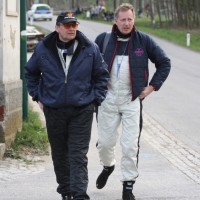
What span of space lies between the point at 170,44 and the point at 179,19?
16.7 m

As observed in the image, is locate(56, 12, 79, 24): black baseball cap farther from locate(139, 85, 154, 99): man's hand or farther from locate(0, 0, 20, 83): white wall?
locate(0, 0, 20, 83): white wall

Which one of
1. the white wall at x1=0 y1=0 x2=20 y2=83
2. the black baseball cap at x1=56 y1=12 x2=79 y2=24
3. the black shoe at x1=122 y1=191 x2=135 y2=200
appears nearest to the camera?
the black baseball cap at x1=56 y1=12 x2=79 y2=24

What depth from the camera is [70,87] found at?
625cm

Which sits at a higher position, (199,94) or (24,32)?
(24,32)

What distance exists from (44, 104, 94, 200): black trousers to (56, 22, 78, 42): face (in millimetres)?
652

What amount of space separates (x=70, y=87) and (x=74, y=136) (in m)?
0.46

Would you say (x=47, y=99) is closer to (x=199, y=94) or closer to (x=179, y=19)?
(x=199, y=94)

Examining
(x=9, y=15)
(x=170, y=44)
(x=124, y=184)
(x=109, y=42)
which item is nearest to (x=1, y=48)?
(x=9, y=15)

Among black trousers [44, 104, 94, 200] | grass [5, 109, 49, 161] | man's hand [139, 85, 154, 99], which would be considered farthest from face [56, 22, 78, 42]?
grass [5, 109, 49, 161]

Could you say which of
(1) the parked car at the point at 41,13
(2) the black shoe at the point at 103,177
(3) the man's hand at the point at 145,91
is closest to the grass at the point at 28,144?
(2) the black shoe at the point at 103,177

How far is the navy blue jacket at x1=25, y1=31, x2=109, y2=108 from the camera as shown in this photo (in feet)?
20.6

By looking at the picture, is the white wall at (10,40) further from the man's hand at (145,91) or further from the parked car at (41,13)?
the parked car at (41,13)

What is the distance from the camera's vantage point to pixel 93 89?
21.2 ft

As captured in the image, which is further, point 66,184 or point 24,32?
point 24,32
